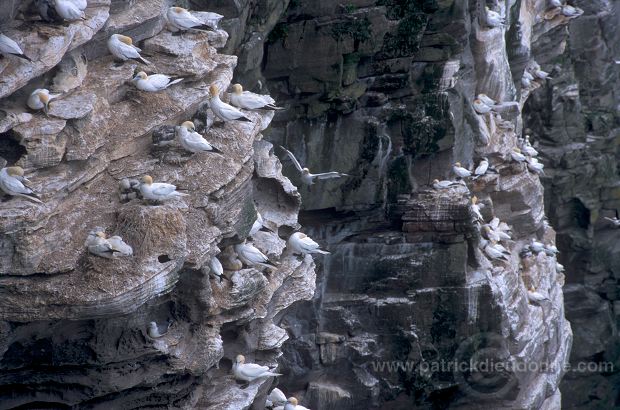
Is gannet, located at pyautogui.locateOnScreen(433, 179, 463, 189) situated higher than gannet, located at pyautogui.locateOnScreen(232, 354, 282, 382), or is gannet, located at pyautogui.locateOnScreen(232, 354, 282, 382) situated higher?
gannet, located at pyautogui.locateOnScreen(433, 179, 463, 189)

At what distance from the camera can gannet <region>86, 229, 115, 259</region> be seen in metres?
9.19

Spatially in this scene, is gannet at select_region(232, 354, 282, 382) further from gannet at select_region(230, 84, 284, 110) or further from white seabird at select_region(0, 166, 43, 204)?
white seabird at select_region(0, 166, 43, 204)

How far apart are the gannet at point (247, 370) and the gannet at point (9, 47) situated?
4153mm

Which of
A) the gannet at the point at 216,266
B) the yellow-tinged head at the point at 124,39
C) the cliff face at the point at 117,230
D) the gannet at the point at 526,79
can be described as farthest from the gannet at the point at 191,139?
the gannet at the point at 526,79

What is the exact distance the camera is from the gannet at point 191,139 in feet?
34.0

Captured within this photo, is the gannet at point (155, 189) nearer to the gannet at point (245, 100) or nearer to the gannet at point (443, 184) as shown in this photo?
the gannet at point (245, 100)

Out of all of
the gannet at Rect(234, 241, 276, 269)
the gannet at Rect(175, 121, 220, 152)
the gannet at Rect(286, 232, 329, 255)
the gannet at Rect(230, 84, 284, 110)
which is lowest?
the gannet at Rect(234, 241, 276, 269)

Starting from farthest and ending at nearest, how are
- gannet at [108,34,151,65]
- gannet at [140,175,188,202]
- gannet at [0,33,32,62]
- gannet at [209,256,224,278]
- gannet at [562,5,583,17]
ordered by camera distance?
gannet at [562,5,583,17]
gannet at [209,256,224,278]
gannet at [108,34,151,65]
gannet at [140,175,188,202]
gannet at [0,33,32,62]

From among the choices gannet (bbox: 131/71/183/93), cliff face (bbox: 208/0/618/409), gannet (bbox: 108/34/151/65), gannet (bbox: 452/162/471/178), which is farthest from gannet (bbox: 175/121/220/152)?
gannet (bbox: 452/162/471/178)

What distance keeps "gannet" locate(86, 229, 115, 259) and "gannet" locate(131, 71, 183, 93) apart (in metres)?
1.90

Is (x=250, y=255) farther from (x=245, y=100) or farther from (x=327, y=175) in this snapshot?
(x=327, y=175)

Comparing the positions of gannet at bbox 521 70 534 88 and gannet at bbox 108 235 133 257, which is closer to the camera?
gannet at bbox 108 235 133 257

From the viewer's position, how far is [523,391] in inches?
688

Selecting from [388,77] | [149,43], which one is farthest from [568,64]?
[149,43]
